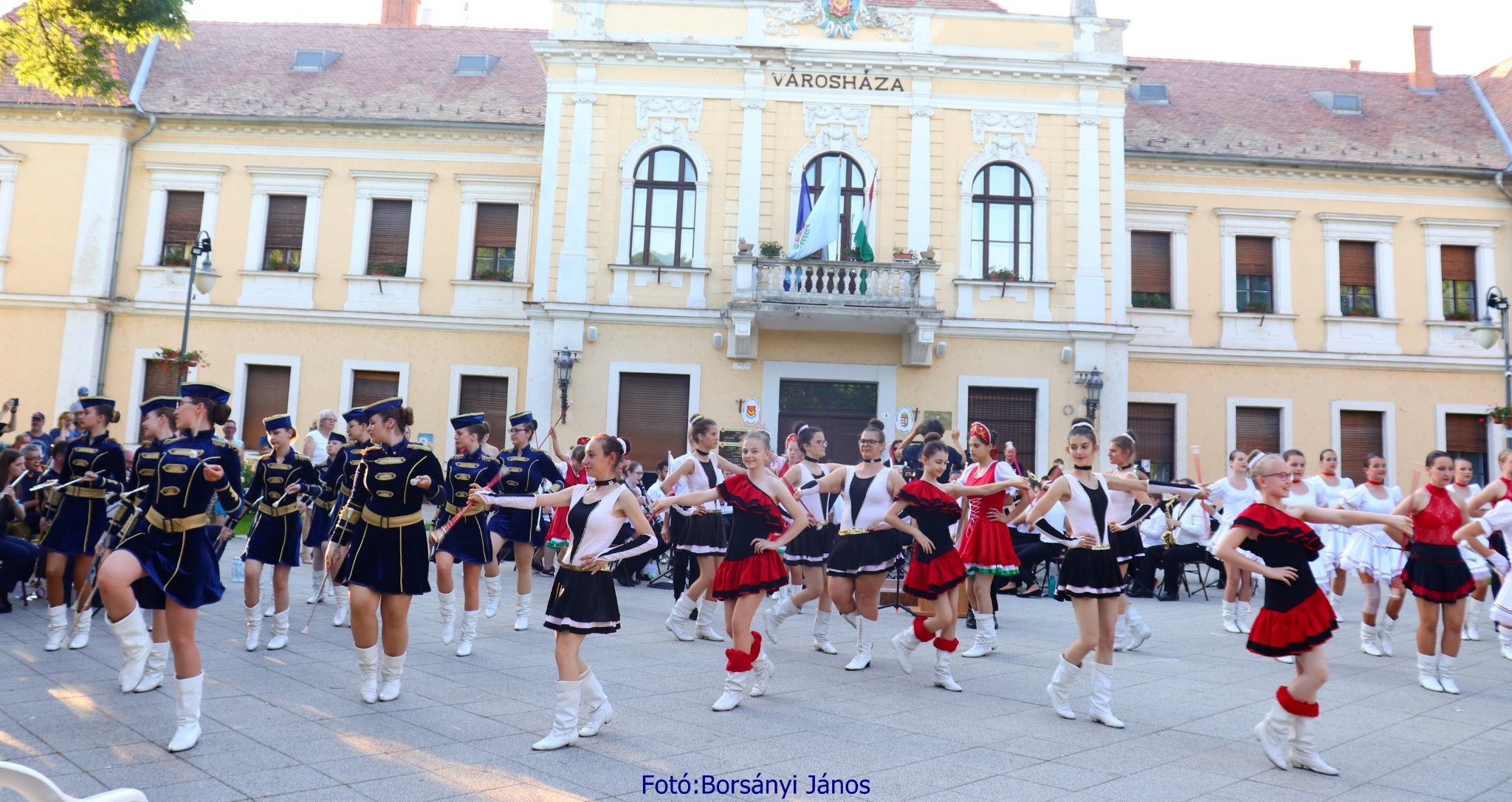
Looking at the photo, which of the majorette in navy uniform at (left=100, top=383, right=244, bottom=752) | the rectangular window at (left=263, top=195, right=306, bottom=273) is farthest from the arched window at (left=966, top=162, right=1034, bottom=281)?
the majorette in navy uniform at (left=100, top=383, right=244, bottom=752)

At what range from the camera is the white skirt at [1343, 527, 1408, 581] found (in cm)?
1007

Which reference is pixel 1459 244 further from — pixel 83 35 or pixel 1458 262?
pixel 83 35

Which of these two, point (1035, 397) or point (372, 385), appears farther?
point (372, 385)

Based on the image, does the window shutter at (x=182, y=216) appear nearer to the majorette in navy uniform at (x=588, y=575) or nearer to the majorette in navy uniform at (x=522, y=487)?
the majorette in navy uniform at (x=522, y=487)

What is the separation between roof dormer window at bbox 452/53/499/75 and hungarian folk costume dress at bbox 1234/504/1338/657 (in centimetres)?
2440

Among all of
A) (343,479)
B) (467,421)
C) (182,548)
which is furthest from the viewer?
(467,421)

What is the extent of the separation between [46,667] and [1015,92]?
19.2m

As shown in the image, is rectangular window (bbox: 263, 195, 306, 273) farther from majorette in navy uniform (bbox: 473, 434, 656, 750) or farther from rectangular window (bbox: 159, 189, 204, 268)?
majorette in navy uniform (bbox: 473, 434, 656, 750)

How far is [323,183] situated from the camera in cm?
2323

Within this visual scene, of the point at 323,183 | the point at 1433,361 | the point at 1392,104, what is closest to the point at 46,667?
the point at 323,183

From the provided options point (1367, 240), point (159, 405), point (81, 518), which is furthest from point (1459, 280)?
point (81, 518)

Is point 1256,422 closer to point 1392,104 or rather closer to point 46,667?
point 1392,104

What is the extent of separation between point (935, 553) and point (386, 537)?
13.6 ft

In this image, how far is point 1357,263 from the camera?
23391mm
